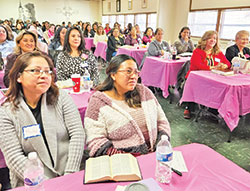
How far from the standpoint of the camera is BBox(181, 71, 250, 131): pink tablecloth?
2498 mm

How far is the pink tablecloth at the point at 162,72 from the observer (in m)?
3.75

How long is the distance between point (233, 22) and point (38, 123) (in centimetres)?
688

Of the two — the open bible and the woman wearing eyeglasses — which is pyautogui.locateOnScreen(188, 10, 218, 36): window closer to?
the woman wearing eyeglasses

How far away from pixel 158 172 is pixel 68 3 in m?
15.7

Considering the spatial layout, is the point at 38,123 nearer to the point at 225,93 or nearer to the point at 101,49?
the point at 225,93

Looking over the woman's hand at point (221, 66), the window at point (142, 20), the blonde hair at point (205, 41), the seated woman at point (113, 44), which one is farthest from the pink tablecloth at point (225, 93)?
the window at point (142, 20)

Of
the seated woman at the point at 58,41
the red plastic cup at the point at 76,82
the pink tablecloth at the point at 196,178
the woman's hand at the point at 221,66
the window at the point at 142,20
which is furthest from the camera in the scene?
the window at the point at 142,20

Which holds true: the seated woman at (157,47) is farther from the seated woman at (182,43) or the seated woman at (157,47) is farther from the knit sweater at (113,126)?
the knit sweater at (113,126)

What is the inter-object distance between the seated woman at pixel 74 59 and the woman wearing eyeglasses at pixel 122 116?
1108mm

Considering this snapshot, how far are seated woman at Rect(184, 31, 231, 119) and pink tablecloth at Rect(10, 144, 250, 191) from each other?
88.7 inches

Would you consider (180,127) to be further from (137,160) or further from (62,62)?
(137,160)

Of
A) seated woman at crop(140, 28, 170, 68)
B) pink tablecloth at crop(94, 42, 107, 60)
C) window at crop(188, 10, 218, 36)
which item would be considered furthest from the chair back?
window at crop(188, 10, 218, 36)

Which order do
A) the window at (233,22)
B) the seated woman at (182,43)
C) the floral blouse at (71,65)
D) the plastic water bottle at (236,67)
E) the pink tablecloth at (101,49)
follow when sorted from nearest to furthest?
the floral blouse at (71,65) → the plastic water bottle at (236,67) → the seated woman at (182,43) → the window at (233,22) → the pink tablecloth at (101,49)

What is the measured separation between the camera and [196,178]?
99 cm
